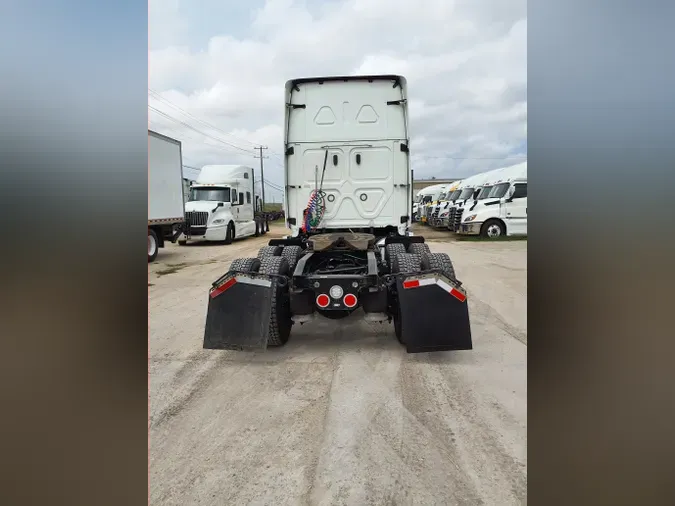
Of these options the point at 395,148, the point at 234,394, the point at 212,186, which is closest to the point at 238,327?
the point at 234,394

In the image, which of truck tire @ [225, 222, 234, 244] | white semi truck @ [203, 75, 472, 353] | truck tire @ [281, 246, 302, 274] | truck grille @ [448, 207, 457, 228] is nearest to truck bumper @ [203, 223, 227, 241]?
truck tire @ [225, 222, 234, 244]

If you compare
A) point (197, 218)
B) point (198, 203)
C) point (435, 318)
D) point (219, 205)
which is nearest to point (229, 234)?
point (219, 205)

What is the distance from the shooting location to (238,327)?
4285mm

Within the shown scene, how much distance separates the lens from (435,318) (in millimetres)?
4125

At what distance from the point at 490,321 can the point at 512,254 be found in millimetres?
8133

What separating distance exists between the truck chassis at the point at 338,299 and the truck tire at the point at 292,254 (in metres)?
0.11

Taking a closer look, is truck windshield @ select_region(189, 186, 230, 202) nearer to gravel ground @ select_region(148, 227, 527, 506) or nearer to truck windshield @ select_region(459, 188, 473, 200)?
truck windshield @ select_region(459, 188, 473, 200)

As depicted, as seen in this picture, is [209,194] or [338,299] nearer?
[338,299]

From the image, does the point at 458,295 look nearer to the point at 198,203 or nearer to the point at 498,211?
the point at 498,211

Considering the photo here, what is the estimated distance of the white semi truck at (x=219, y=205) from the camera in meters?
17.9

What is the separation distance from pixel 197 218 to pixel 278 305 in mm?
14309
